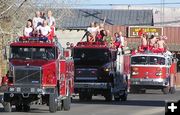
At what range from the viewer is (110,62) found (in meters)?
24.0

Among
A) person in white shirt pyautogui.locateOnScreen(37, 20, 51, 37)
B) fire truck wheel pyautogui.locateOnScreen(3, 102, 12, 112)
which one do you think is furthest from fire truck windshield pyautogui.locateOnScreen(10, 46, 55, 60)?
fire truck wheel pyautogui.locateOnScreen(3, 102, 12, 112)

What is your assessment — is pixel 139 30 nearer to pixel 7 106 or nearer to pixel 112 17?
pixel 112 17

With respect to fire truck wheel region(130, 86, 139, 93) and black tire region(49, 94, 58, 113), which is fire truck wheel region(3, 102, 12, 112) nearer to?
black tire region(49, 94, 58, 113)

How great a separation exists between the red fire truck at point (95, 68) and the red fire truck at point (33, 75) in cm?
577

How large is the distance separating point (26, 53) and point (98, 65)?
637 centimetres

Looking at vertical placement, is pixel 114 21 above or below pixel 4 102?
above

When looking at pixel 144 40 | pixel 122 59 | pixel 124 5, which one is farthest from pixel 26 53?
pixel 124 5

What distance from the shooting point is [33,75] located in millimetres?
17594

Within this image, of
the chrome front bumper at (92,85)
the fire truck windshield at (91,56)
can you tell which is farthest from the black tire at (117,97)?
the fire truck windshield at (91,56)

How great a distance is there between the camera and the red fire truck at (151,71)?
110 ft

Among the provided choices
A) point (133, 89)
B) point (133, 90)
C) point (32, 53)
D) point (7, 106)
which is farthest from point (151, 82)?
point (7, 106)

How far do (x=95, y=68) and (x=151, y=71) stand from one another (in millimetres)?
10563

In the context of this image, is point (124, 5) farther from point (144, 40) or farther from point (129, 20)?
point (144, 40)

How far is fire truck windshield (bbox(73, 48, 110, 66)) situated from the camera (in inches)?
940
